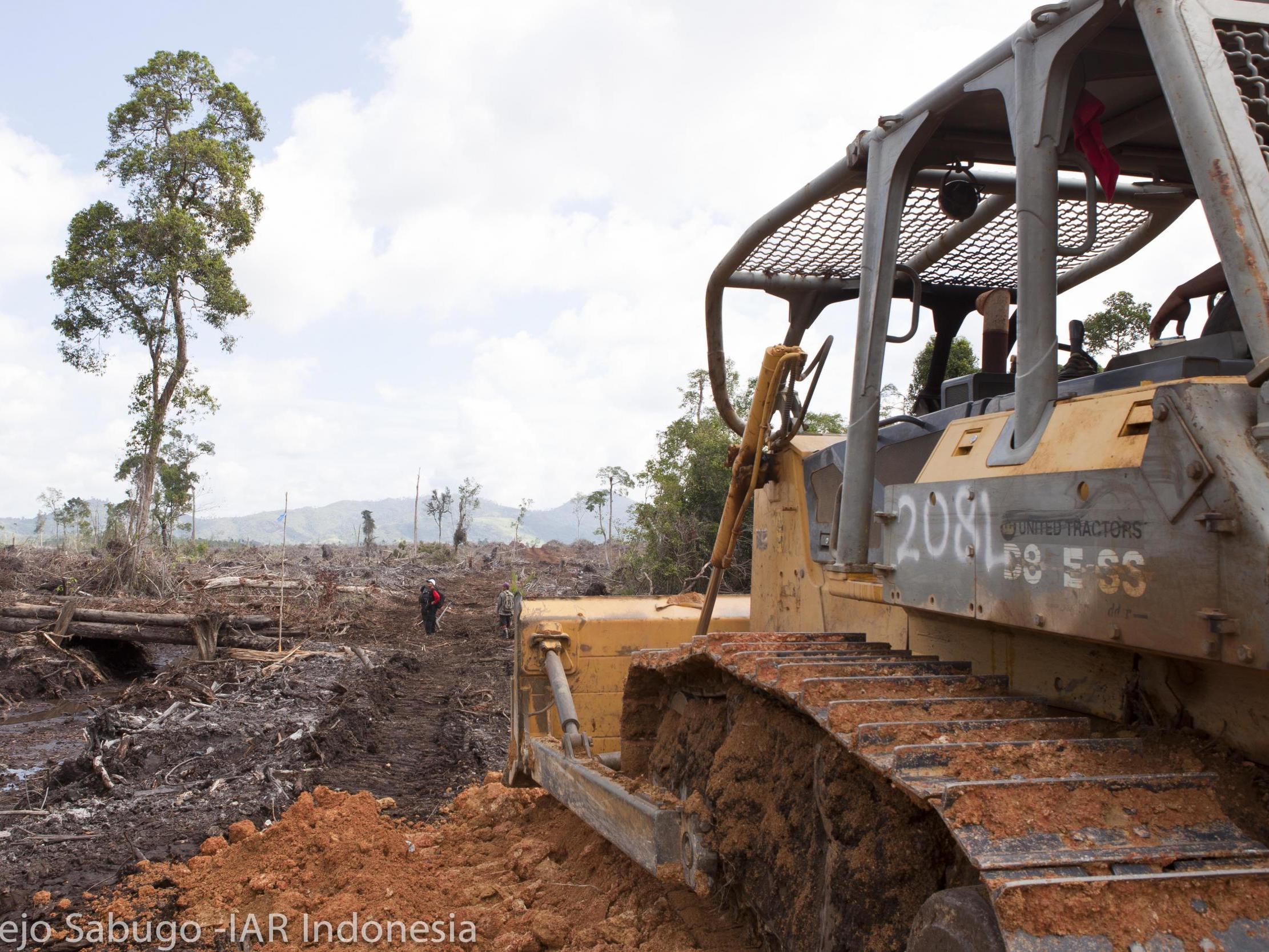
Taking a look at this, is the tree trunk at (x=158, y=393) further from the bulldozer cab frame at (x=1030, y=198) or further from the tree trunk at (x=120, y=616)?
the bulldozer cab frame at (x=1030, y=198)

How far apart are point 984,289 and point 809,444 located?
934mm

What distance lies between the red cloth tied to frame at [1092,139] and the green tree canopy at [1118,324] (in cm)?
298

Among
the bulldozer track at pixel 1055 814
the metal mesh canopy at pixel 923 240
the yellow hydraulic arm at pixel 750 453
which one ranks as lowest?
the bulldozer track at pixel 1055 814

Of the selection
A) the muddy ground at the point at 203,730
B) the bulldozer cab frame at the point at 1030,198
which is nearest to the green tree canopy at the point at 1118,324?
the bulldozer cab frame at the point at 1030,198

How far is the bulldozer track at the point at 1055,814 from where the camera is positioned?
1459 millimetres

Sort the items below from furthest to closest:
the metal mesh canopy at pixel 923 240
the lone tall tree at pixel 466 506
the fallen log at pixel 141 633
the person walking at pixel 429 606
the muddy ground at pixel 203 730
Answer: the lone tall tree at pixel 466 506 < the person walking at pixel 429 606 < the fallen log at pixel 141 633 < the muddy ground at pixel 203 730 < the metal mesh canopy at pixel 923 240

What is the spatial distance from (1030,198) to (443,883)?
4.01m

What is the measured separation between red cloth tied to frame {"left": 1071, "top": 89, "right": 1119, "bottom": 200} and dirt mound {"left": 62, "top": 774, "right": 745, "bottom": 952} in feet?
8.13

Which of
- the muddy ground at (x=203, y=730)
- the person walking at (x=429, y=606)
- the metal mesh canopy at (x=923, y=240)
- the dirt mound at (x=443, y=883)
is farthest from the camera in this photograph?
the person walking at (x=429, y=606)

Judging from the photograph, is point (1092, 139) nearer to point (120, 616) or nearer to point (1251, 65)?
point (1251, 65)

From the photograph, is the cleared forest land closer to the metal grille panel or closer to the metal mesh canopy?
the metal mesh canopy

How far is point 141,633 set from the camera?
14047 mm

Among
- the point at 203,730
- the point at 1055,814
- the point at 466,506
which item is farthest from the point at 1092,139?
the point at 466,506

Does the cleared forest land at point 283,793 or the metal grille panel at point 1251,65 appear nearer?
the metal grille panel at point 1251,65
